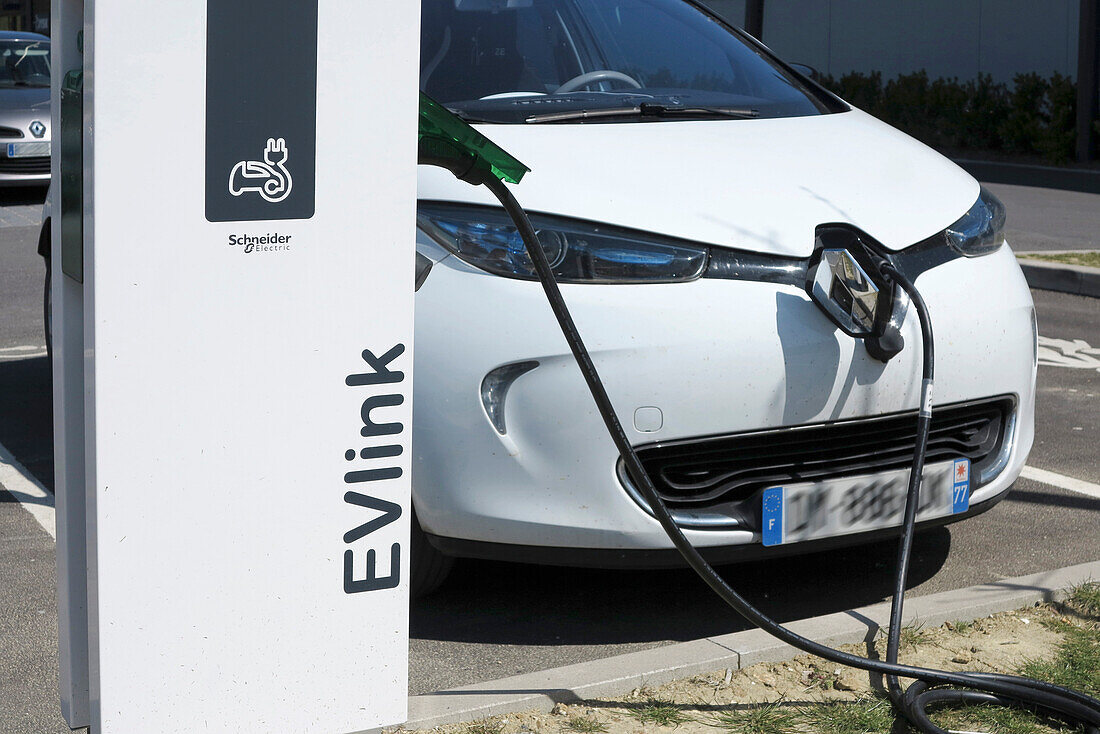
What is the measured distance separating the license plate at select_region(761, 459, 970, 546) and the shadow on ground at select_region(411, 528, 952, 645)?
36cm

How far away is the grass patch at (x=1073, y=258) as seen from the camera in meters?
8.36

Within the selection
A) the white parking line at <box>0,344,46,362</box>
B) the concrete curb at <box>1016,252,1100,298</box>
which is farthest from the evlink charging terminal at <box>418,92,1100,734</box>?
the concrete curb at <box>1016,252,1100,298</box>

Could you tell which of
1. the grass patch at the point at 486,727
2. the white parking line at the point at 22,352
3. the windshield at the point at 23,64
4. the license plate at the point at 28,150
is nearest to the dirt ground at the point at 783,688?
the grass patch at the point at 486,727

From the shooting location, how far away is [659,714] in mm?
2580

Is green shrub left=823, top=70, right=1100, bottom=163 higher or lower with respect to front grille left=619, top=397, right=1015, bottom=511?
higher

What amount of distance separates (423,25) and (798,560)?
1.83 meters

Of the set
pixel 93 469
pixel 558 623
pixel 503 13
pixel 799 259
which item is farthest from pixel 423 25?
pixel 93 469

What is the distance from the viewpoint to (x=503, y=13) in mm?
3914

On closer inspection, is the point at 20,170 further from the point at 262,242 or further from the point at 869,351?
the point at 262,242

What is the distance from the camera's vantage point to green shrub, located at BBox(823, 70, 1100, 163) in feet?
56.5

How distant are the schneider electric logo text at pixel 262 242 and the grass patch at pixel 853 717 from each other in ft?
4.64

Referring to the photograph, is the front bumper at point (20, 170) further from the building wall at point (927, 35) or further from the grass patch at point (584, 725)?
the building wall at point (927, 35)

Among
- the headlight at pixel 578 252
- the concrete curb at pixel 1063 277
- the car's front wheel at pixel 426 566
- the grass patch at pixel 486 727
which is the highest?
the headlight at pixel 578 252

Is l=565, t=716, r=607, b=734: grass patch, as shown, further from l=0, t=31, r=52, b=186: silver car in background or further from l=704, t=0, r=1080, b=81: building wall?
l=704, t=0, r=1080, b=81: building wall
